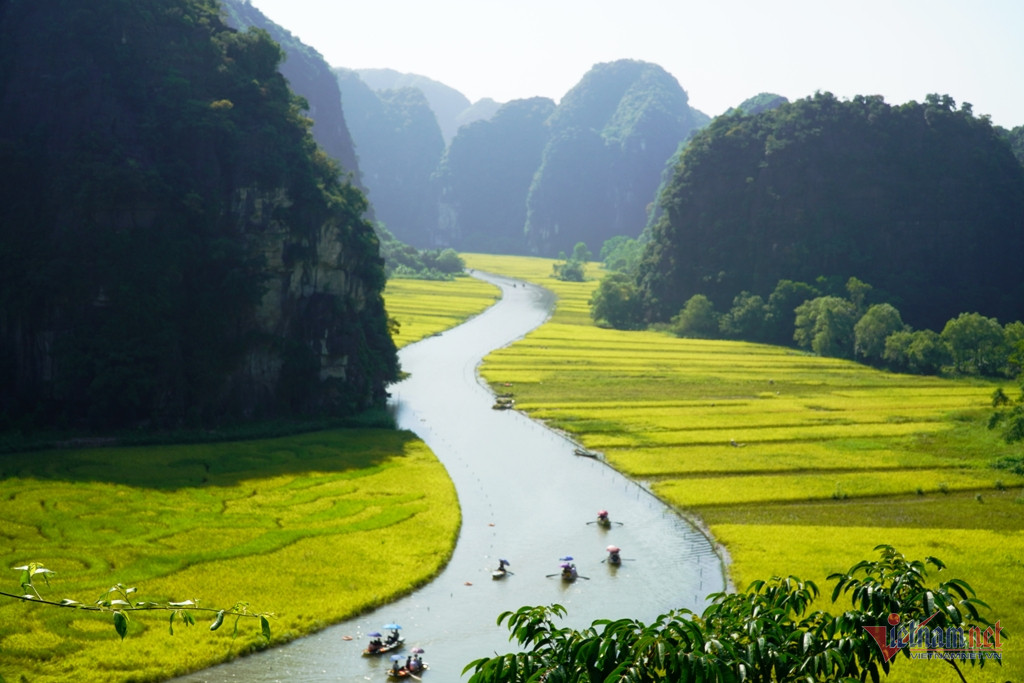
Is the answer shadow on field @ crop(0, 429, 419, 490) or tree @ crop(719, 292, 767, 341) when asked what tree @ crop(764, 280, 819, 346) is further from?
shadow on field @ crop(0, 429, 419, 490)

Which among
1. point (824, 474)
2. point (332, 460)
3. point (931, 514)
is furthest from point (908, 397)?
point (332, 460)

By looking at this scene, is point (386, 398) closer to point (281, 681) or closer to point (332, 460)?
point (332, 460)

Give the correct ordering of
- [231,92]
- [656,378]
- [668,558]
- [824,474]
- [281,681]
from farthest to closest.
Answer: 1. [656,378]
2. [231,92]
3. [824,474]
4. [668,558]
5. [281,681]

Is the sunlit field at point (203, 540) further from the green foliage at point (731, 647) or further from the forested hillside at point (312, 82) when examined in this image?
the forested hillside at point (312, 82)

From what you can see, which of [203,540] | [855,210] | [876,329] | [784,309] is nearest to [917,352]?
[876,329]

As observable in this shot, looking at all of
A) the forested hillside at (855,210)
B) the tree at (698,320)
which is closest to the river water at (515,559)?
the tree at (698,320)

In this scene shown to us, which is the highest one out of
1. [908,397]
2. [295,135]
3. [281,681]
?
[295,135]
